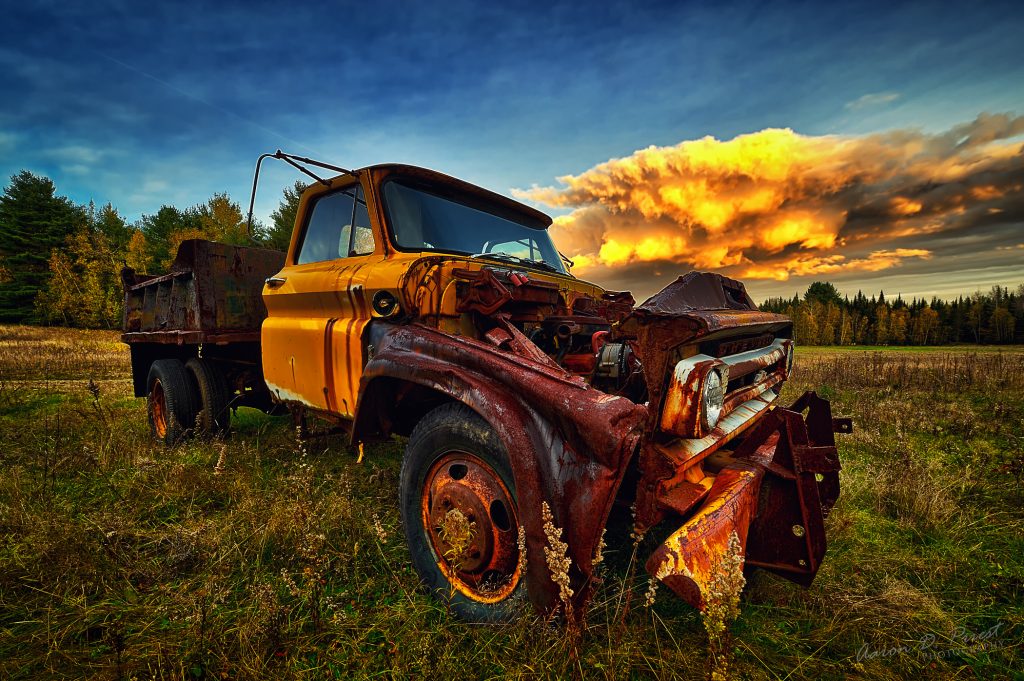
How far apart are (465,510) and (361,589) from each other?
2.24 ft

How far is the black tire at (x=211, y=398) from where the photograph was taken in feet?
14.9

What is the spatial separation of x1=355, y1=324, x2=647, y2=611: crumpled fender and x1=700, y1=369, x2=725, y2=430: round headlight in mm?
247

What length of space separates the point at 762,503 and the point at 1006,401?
854 cm

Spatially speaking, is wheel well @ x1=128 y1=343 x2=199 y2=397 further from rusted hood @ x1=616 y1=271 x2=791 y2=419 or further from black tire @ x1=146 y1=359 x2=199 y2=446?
rusted hood @ x1=616 y1=271 x2=791 y2=419

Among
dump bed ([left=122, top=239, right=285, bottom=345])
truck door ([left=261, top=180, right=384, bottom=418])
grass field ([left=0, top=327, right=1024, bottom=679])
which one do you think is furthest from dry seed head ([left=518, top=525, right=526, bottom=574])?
dump bed ([left=122, top=239, right=285, bottom=345])

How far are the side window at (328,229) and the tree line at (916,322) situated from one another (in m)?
64.0

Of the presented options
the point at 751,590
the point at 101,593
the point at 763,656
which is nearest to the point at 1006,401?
the point at 751,590

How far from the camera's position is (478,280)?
7.68 feet

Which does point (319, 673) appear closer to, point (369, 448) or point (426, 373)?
point (426, 373)

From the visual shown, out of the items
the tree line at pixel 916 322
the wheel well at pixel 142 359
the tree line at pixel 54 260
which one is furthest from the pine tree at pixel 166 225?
the tree line at pixel 916 322

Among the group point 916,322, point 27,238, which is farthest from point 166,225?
point 916,322

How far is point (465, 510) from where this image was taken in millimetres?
1912

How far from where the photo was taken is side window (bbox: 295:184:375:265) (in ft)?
9.78

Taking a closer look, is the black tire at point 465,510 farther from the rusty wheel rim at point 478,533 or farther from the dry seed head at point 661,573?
the dry seed head at point 661,573
